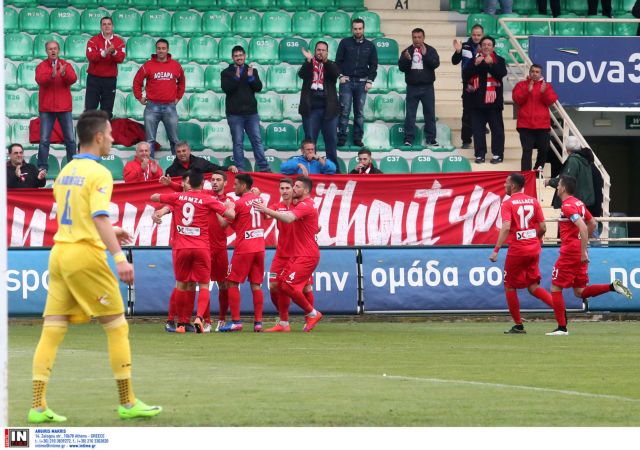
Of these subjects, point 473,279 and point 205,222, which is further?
point 473,279

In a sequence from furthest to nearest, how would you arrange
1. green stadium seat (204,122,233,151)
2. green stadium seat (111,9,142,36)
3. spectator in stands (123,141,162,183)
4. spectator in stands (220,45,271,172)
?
green stadium seat (111,9,142,36) → green stadium seat (204,122,233,151) → spectator in stands (220,45,271,172) → spectator in stands (123,141,162,183)

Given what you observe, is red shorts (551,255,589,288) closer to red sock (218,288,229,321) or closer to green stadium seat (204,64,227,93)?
red sock (218,288,229,321)

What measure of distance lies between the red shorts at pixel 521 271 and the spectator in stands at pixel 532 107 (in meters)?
5.29

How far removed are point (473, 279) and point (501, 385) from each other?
31.3 ft

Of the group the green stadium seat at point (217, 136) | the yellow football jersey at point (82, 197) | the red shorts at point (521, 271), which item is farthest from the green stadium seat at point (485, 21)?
the yellow football jersey at point (82, 197)

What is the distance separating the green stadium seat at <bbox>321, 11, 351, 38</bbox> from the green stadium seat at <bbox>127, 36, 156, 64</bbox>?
3.32m

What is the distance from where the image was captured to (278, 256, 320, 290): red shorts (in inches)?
701

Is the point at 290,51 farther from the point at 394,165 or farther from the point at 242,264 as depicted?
the point at 242,264

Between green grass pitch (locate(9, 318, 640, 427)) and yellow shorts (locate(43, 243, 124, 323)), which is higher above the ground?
yellow shorts (locate(43, 243, 124, 323))

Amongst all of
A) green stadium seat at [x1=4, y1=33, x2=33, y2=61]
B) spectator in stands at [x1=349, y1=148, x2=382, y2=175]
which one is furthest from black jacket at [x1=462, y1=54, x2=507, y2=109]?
green stadium seat at [x1=4, y1=33, x2=33, y2=61]
